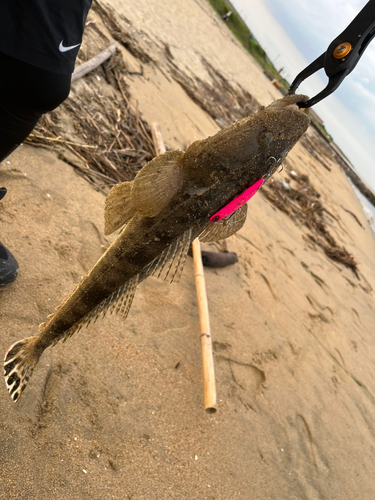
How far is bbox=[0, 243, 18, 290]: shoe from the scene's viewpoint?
291 cm

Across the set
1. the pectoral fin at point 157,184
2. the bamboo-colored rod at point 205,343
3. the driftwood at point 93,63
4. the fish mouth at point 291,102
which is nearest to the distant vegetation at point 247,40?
the driftwood at point 93,63

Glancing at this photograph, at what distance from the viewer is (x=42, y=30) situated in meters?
2.27

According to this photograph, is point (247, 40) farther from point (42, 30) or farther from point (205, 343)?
point (42, 30)

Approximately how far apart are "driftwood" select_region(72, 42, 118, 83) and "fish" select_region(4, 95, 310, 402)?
4887 mm

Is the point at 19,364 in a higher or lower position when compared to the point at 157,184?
lower

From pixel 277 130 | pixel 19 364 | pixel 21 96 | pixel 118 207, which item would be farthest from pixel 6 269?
pixel 277 130

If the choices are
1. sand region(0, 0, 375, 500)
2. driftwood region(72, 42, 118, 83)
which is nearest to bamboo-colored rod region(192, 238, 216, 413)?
sand region(0, 0, 375, 500)

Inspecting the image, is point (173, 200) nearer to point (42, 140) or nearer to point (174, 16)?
point (42, 140)

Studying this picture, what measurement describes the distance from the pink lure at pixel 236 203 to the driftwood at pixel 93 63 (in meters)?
5.09

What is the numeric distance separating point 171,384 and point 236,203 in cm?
229

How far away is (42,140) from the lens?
474cm

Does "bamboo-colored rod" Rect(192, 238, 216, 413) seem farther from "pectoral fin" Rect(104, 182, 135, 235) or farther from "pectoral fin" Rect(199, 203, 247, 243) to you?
"pectoral fin" Rect(104, 182, 135, 235)

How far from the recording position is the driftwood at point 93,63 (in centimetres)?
593

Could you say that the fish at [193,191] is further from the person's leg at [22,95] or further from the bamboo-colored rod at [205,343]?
the bamboo-colored rod at [205,343]
